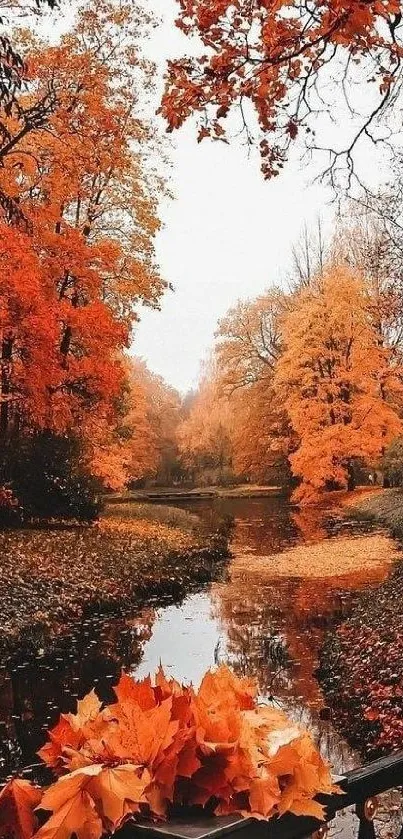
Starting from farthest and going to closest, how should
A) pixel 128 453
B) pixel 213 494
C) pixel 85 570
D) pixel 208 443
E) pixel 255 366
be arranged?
pixel 208 443, pixel 213 494, pixel 255 366, pixel 128 453, pixel 85 570

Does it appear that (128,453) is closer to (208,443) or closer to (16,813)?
(16,813)

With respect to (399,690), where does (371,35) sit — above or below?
above

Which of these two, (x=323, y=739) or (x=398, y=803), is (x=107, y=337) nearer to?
(x=323, y=739)

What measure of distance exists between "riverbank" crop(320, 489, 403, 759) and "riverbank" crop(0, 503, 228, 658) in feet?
12.8

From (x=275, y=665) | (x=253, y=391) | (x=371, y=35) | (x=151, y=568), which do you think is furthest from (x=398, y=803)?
(x=253, y=391)

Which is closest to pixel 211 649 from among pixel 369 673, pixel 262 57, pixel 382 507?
pixel 369 673

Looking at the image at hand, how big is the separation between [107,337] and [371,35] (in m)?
14.3

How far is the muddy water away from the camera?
8.14m

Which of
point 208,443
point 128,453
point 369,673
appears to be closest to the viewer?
point 369,673

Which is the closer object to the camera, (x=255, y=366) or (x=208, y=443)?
(x=255, y=366)

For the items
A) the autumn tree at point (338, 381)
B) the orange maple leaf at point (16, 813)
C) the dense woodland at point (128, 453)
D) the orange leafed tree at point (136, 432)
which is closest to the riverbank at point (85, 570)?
the dense woodland at point (128, 453)

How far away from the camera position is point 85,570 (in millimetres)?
14797

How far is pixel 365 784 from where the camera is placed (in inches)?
68.1

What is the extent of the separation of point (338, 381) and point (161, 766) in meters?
33.6
